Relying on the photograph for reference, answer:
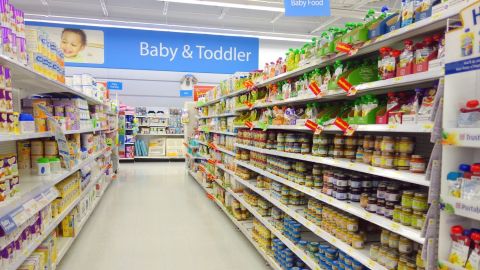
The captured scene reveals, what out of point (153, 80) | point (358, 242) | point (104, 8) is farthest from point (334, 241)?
point (153, 80)

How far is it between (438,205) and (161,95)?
14065mm

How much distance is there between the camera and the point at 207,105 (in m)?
7.79

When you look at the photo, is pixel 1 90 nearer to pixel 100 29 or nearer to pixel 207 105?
pixel 207 105

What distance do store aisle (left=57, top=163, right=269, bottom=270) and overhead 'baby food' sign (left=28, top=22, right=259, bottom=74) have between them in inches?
143

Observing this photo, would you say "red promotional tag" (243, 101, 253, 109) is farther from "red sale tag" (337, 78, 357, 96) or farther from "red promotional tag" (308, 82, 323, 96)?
"red sale tag" (337, 78, 357, 96)

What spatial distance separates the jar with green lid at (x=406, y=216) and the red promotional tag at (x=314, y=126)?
92 cm

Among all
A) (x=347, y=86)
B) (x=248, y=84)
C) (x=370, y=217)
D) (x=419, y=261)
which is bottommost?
(x=419, y=261)

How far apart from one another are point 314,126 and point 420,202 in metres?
1.08

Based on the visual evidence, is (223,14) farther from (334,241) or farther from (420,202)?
(420,202)

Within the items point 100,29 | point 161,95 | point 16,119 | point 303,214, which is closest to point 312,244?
point 303,214

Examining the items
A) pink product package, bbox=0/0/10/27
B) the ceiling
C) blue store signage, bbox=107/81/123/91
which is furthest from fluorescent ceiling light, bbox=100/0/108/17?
pink product package, bbox=0/0/10/27

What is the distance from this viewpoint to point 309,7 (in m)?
4.59

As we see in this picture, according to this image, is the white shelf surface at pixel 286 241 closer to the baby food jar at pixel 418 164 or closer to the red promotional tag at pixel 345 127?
the red promotional tag at pixel 345 127

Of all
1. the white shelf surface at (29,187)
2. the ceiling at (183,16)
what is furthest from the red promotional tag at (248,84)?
the ceiling at (183,16)
